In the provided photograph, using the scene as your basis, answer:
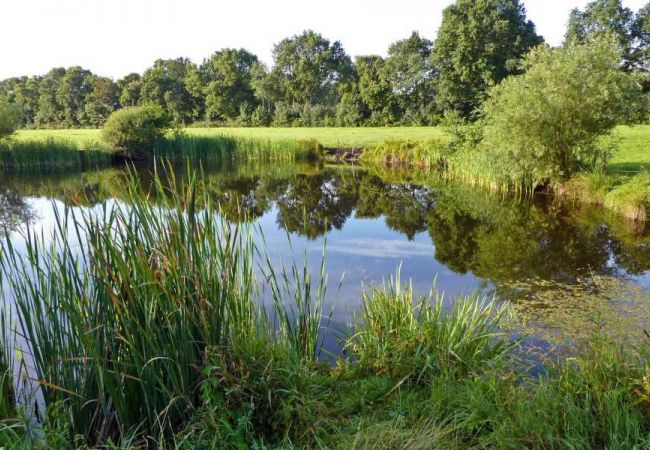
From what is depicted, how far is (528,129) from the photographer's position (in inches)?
520

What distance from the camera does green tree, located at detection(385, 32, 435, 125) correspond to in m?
44.1

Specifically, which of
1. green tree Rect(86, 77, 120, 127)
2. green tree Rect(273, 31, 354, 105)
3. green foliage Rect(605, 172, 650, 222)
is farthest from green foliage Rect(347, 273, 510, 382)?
green tree Rect(86, 77, 120, 127)

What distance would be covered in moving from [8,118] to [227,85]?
3492 cm

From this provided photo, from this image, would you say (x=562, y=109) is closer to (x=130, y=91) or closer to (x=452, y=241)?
(x=452, y=241)

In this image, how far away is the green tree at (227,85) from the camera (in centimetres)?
5397

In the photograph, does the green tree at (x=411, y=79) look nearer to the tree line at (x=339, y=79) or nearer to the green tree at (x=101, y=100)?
the tree line at (x=339, y=79)

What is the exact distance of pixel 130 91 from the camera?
55.9m

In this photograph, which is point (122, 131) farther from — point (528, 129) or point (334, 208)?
point (528, 129)

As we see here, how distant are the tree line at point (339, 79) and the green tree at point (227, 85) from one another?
5.0 inches

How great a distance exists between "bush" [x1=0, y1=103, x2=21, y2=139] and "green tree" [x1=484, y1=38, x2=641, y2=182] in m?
21.1

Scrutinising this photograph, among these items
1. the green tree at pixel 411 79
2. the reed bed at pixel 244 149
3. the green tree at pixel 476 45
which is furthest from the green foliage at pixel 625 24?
the reed bed at pixel 244 149

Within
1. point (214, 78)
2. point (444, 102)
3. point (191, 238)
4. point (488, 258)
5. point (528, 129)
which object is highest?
point (214, 78)

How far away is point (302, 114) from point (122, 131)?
24.9 m

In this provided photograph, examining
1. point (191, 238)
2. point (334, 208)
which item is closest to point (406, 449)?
point (191, 238)
